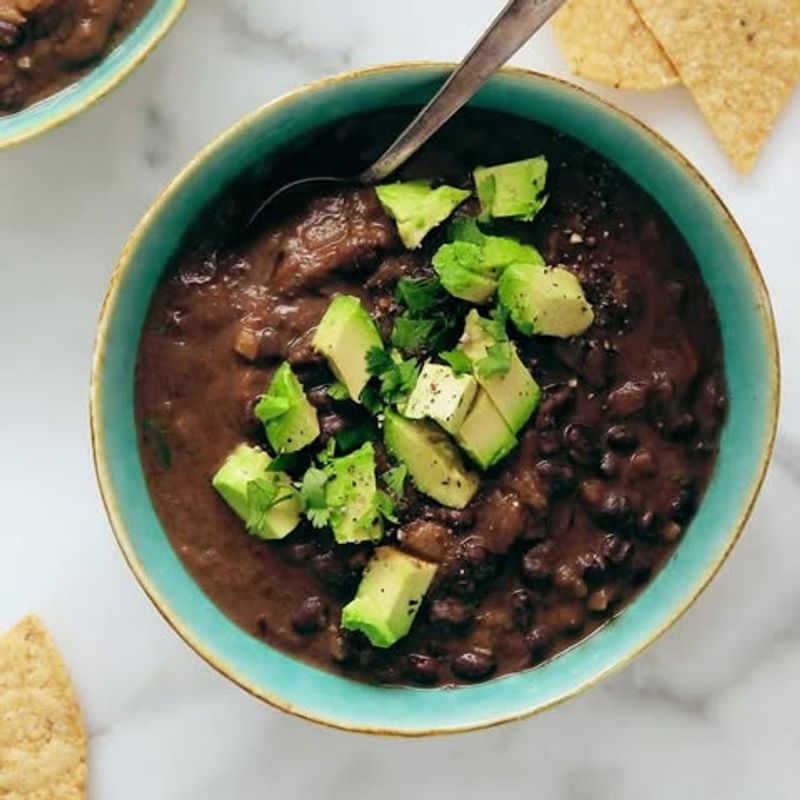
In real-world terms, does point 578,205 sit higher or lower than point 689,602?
→ higher

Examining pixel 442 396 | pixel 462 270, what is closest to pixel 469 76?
pixel 462 270

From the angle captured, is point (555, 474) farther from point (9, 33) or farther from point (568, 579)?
point (9, 33)

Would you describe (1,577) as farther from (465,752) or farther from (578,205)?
(578,205)

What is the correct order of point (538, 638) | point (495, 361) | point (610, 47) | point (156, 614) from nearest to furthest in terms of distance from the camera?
point (495, 361) < point (538, 638) < point (610, 47) < point (156, 614)

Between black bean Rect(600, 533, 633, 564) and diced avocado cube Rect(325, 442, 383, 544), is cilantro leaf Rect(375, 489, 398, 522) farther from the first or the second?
black bean Rect(600, 533, 633, 564)

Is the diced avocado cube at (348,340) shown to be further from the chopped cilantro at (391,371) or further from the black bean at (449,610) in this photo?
the black bean at (449,610)

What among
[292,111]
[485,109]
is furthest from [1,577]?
[485,109]
